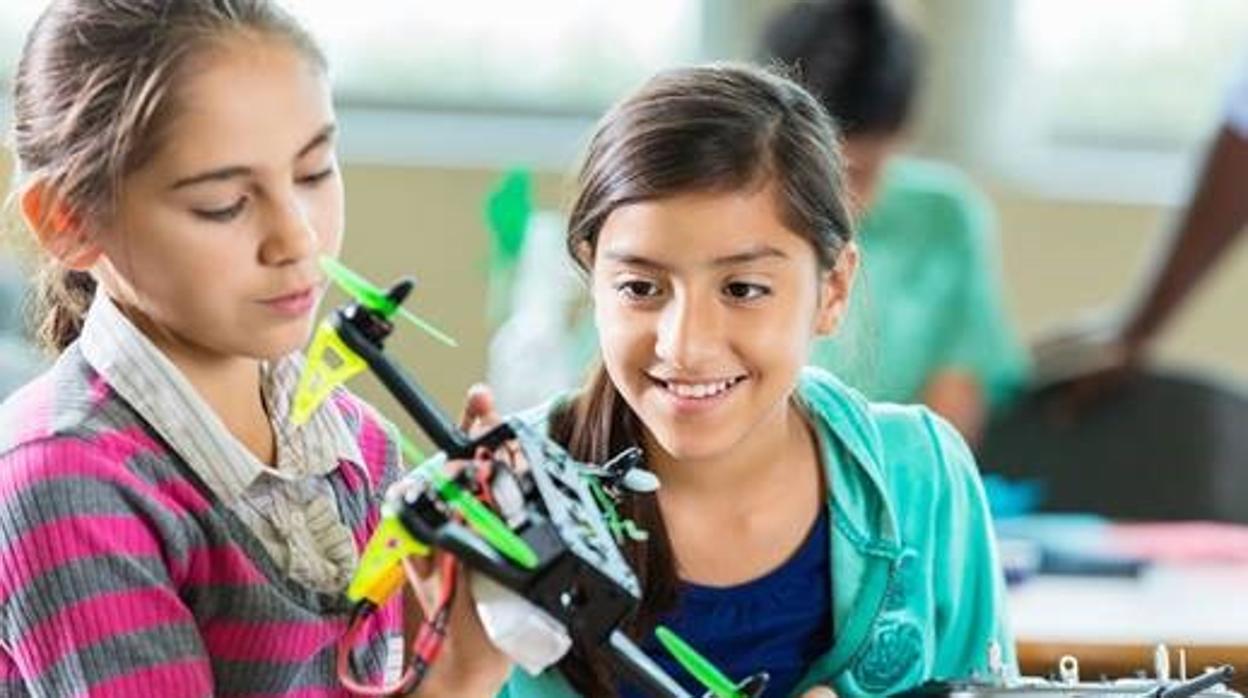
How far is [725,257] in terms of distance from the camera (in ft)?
4.37

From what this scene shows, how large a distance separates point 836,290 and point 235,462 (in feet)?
1.28

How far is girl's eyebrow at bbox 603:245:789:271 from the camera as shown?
1.33 meters

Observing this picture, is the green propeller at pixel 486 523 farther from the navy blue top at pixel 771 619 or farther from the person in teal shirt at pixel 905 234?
the person in teal shirt at pixel 905 234

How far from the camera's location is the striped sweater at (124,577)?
1140 mm

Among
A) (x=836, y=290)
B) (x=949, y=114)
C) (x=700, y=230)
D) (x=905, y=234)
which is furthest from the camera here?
(x=949, y=114)

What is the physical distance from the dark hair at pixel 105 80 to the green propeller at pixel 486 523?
0.23 meters

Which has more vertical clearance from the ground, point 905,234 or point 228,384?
point 228,384

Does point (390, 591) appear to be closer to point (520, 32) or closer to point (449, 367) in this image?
point (449, 367)

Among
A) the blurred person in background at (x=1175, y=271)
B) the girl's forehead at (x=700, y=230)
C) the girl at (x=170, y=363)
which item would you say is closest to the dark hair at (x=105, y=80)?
the girl at (x=170, y=363)

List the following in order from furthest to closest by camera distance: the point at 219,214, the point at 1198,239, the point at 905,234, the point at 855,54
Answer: the point at 1198,239, the point at 905,234, the point at 855,54, the point at 219,214

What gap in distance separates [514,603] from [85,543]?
21 cm

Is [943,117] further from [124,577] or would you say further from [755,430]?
[124,577]

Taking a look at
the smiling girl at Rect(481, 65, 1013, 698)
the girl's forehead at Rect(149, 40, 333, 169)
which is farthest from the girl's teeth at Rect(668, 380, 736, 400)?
the girl's forehead at Rect(149, 40, 333, 169)

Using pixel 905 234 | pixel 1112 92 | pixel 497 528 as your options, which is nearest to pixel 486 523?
pixel 497 528
